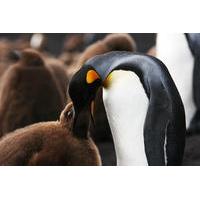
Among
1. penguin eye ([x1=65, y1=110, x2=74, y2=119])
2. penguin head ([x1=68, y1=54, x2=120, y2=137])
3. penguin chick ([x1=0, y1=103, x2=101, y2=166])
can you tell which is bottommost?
penguin chick ([x1=0, y1=103, x2=101, y2=166])

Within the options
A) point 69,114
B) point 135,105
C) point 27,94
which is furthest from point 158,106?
point 27,94

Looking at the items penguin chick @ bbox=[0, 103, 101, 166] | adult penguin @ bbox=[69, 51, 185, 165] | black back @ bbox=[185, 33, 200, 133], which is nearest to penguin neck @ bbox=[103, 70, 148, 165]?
adult penguin @ bbox=[69, 51, 185, 165]

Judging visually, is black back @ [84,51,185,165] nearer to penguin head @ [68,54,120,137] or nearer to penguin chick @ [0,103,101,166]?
penguin head @ [68,54,120,137]

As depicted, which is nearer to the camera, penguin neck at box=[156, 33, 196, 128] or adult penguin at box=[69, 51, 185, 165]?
adult penguin at box=[69, 51, 185, 165]

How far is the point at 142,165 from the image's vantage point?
90.7 inches

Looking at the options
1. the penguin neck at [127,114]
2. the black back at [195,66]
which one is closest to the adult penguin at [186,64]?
the black back at [195,66]

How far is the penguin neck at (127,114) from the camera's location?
2.28 meters

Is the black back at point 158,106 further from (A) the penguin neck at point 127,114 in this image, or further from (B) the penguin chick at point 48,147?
(B) the penguin chick at point 48,147

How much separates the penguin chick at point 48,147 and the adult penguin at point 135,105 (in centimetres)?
5

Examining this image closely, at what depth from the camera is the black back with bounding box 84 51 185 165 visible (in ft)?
7.34

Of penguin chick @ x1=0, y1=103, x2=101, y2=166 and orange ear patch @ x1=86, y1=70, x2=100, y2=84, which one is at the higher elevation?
orange ear patch @ x1=86, y1=70, x2=100, y2=84

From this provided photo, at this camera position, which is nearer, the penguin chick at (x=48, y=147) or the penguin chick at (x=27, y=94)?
the penguin chick at (x=48, y=147)
